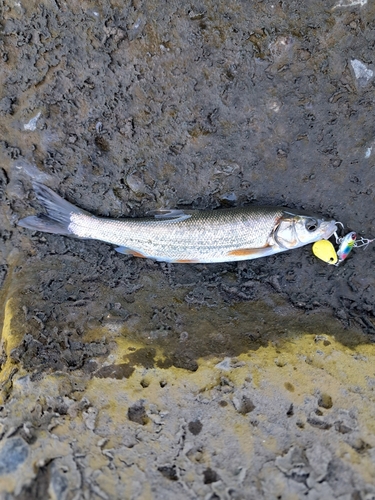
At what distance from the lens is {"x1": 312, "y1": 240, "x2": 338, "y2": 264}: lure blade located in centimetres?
378

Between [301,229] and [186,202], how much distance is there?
47.3 inches

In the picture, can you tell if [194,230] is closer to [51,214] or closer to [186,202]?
[186,202]

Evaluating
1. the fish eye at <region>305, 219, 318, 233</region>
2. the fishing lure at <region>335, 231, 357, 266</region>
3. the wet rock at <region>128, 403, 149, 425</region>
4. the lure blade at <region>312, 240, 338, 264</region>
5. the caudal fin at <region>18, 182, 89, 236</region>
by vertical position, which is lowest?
the wet rock at <region>128, 403, 149, 425</region>

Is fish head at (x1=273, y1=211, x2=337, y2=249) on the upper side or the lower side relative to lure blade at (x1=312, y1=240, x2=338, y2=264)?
upper

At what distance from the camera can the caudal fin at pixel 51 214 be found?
3.81m

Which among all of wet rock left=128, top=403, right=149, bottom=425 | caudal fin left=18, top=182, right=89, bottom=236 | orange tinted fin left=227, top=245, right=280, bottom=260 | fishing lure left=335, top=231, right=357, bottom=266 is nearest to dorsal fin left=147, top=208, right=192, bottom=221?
orange tinted fin left=227, top=245, right=280, bottom=260

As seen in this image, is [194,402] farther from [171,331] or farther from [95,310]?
[95,310]

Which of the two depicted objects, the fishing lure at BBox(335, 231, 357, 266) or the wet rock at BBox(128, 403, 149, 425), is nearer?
the wet rock at BBox(128, 403, 149, 425)

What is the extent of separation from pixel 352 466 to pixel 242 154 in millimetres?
2816

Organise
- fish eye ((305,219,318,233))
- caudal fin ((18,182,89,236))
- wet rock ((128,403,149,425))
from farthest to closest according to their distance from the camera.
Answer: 1. caudal fin ((18,182,89,236))
2. fish eye ((305,219,318,233))
3. wet rock ((128,403,149,425))

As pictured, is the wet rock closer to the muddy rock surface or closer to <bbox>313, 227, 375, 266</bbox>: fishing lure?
the muddy rock surface

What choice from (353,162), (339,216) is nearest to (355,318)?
(339,216)

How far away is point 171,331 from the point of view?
3441mm

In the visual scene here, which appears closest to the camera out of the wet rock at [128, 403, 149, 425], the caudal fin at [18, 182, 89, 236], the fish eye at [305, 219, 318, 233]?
the wet rock at [128, 403, 149, 425]
